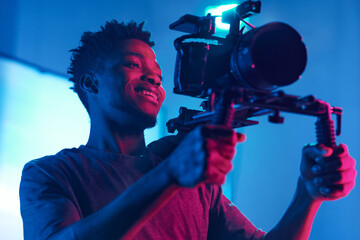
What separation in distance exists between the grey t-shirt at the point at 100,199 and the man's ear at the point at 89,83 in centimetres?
22

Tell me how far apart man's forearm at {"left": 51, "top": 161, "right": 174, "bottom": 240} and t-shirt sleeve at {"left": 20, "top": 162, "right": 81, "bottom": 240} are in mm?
52

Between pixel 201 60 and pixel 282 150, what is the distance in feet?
4.63

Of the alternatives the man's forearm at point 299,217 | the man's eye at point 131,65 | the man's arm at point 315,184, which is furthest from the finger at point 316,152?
the man's eye at point 131,65

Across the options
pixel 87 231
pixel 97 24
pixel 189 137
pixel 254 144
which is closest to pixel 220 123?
pixel 189 137

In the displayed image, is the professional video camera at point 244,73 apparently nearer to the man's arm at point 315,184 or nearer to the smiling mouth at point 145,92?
the man's arm at point 315,184

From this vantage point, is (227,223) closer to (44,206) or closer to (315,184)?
(315,184)

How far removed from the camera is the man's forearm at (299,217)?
86cm

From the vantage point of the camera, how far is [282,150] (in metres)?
2.05

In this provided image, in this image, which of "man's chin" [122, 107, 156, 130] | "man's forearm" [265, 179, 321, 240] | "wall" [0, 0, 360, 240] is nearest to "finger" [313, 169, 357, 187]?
"man's forearm" [265, 179, 321, 240]

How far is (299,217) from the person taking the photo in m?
0.89

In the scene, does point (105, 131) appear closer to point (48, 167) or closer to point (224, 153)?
point (48, 167)

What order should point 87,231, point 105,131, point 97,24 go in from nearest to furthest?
point 87,231 < point 105,131 < point 97,24

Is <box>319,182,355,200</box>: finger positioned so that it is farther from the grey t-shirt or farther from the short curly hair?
the short curly hair

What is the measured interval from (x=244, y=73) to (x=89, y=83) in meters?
0.64
